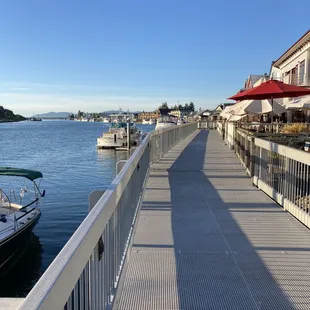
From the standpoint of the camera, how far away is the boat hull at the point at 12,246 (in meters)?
11.4

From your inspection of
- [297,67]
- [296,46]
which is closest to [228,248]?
[296,46]

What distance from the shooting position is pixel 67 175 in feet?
98.3

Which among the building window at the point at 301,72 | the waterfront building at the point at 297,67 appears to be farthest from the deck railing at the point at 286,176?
the building window at the point at 301,72

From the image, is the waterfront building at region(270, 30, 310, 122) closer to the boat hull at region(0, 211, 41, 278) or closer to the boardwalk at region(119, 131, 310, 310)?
the boat hull at region(0, 211, 41, 278)

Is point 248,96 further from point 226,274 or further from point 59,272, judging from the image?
point 59,272

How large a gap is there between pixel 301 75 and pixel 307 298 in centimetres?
2795

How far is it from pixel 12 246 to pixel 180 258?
8.53 m

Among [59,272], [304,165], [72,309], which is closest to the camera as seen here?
[59,272]

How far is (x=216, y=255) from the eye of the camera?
4988mm

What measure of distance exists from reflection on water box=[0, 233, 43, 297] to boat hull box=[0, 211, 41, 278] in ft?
0.37

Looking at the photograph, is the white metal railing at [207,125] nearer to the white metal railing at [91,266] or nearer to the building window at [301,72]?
the building window at [301,72]

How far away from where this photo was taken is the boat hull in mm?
11375

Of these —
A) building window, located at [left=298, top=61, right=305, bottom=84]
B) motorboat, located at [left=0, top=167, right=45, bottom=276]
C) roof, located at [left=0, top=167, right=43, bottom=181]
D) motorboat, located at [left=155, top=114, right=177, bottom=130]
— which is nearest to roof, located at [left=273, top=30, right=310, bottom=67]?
building window, located at [left=298, top=61, right=305, bottom=84]

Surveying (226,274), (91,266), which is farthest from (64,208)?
(91,266)
